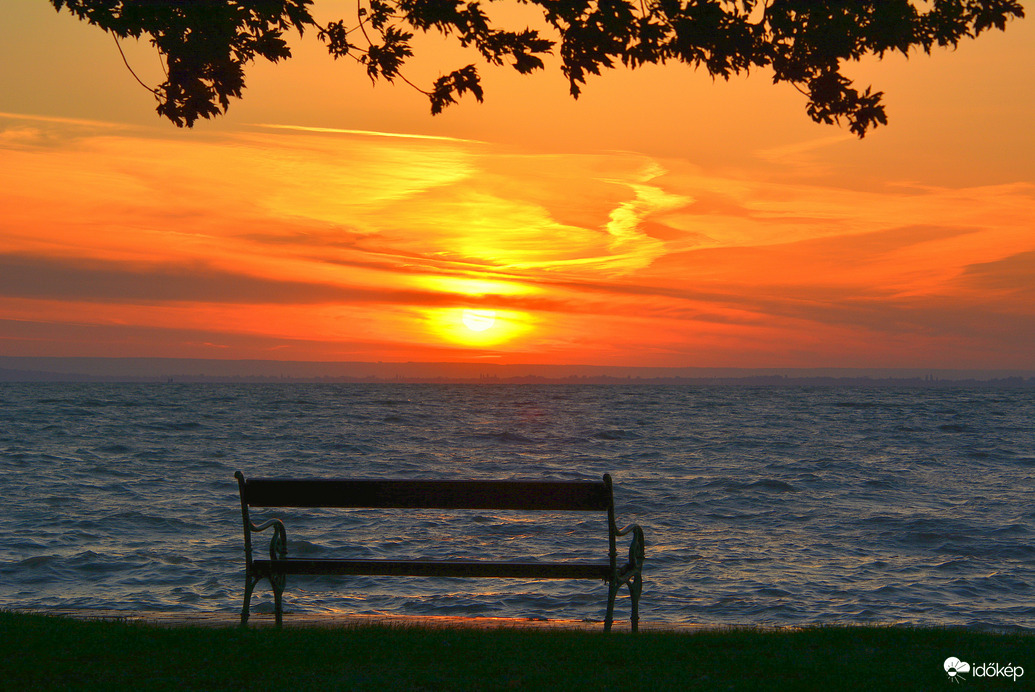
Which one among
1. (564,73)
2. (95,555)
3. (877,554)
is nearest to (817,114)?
(564,73)

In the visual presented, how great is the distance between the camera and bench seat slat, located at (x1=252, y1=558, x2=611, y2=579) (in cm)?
621

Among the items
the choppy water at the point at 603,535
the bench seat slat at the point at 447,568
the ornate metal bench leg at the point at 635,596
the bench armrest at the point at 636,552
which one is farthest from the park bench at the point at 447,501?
→ the choppy water at the point at 603,535

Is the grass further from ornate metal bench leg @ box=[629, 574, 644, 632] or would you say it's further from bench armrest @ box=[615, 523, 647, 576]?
bench armrest @ box=[615, 523, 647, 576]

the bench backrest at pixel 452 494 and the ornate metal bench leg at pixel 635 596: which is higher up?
the bench backrest at pixel 452 494

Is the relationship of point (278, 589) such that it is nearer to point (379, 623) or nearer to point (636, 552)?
point (379, 623)

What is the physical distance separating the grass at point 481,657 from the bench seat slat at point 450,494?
89 centimetres

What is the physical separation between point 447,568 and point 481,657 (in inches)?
35.1

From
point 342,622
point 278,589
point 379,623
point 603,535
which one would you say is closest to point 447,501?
point 379,623

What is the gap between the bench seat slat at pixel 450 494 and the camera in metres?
6.30

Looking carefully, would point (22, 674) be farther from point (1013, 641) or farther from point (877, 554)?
point (877, 554)

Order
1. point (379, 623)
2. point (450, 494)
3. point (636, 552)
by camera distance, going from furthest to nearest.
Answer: point (636, 552)
point (379, 623)
point (450, 494)

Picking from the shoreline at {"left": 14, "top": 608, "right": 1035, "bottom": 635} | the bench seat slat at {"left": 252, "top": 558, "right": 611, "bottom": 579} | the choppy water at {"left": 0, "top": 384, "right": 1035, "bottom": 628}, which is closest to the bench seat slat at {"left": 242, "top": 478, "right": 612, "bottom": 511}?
the bench seat slat at {"left": 252, "top": 558, "right": 611, "bottom": 579}

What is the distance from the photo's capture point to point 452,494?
6.30 metres

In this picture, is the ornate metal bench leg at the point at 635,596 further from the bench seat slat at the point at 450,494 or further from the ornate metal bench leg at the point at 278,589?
the ornate metal bench leg at the point at 278,589
